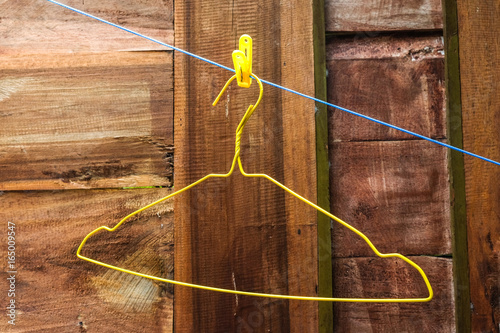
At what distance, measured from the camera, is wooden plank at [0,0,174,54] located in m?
0.86

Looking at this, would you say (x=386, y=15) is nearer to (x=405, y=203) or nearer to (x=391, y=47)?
(x=391, y=47)

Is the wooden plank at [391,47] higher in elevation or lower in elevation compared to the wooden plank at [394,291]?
higher

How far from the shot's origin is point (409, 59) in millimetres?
854

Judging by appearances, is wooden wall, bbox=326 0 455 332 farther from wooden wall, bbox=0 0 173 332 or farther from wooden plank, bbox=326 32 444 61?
wooden wall, bbox=0 0 173 332

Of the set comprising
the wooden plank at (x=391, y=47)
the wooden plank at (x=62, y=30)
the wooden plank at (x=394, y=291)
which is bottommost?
the wooden plank at (x=394, y=291)

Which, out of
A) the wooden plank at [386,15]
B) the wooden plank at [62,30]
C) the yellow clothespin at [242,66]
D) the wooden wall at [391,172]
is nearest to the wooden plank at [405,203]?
the wooden wall at [391,172]

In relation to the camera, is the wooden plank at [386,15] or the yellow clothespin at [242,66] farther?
the wooden plank at [386,15]

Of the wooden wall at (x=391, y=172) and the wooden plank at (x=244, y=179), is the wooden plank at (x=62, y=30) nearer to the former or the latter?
the wooden plank at (x=244, y=179)

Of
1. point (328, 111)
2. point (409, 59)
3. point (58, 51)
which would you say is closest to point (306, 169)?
point (328, 111)

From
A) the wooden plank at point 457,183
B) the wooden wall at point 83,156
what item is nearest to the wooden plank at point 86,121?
the wooden wall at point 83,156

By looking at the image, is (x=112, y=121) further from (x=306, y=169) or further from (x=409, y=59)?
(x=409, y=59)

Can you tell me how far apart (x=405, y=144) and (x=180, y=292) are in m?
0.63

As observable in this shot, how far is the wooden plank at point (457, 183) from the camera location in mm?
825

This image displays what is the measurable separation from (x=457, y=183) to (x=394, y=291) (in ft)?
0.95
